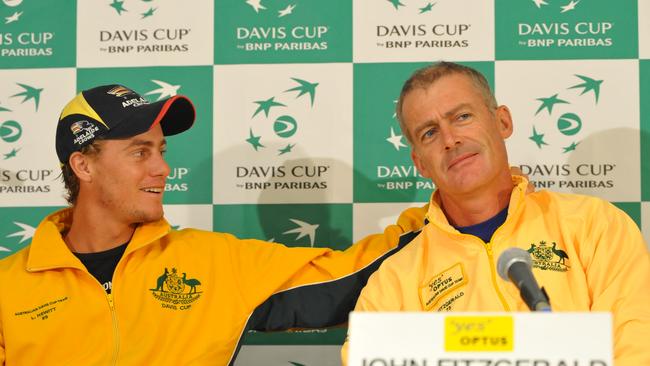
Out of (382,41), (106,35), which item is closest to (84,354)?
(106,35)

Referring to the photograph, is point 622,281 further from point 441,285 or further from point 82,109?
point 82,109

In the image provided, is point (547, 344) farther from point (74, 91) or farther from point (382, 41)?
point (74, 91)

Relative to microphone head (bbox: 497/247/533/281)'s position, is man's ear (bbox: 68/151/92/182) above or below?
above

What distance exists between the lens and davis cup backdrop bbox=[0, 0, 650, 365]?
2.44 metres

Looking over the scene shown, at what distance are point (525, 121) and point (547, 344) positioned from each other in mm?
1522

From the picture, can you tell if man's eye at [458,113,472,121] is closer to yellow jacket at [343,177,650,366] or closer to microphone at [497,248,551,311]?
yellow jacket at [343,177,650,366]

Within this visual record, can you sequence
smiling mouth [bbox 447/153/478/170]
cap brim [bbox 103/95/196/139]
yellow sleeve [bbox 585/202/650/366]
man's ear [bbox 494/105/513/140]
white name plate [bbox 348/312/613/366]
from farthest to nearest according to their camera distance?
cap brim [bbox 103/95/196/139], man's ear [bbox 494/105/513/140], smiling mouth [bbox 447/153/478/170], yellow sleeve [bbox 585/202/650/366], white name plate [bbox 348/312/613/366]

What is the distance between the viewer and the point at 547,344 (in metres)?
1.02

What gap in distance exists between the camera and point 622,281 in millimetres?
1600

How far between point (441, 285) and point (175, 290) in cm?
75

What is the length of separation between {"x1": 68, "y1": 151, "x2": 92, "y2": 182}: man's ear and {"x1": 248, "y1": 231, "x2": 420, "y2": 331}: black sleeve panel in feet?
2.08

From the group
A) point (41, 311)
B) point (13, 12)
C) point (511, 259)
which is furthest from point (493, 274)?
point (13, 12)

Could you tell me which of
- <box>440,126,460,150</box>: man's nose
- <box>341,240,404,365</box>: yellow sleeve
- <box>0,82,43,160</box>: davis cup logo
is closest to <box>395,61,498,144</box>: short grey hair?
<box>440,126,460,150</box>: man's nose

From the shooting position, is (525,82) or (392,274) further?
(525,82)
